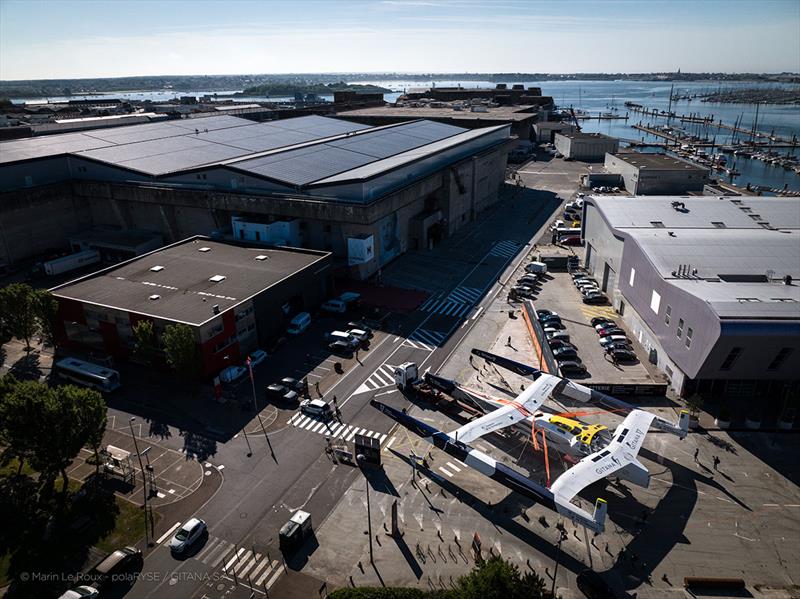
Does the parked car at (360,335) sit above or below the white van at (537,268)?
below

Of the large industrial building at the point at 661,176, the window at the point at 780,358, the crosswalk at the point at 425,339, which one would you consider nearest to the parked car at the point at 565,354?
the crosswalk at the point at 425,339

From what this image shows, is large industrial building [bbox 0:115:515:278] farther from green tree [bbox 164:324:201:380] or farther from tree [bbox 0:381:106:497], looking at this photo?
tree [bbox 0:381:106:497]

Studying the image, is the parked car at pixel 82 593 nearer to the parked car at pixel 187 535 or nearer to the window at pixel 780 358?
the parked car at pixel 187 535

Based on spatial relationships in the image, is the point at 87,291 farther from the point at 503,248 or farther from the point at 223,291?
the point at 503,248

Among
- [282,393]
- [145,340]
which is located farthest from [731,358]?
[145,340]

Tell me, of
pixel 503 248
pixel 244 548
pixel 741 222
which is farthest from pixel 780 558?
pixel 503 248

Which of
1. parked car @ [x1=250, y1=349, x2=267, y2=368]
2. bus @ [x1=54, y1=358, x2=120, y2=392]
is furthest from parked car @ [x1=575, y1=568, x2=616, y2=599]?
bus @ [x1=54, y1=358, x2=120, y2=392]

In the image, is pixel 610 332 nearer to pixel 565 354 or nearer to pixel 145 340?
pixel 565 354
